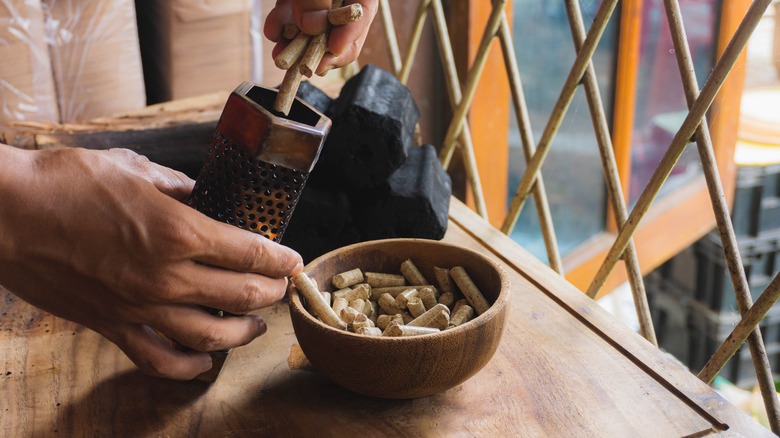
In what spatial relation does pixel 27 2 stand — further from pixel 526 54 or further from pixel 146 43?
pixel 526 54

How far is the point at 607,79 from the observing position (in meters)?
2.41

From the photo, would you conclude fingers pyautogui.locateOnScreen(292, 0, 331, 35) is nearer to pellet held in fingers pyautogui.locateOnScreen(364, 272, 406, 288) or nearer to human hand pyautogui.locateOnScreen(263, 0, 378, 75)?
human hand pyautogui.locateOnScreen(263, 0, 378, 75)

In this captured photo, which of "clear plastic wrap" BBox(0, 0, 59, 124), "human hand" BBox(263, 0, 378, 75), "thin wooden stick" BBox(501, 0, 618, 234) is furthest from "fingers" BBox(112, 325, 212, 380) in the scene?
"clear plastic wrap" BBox(0, 0, 59, 124)

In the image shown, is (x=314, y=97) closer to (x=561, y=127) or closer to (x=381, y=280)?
(x=381, y=280)

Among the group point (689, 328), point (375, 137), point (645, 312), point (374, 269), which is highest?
point (375, 137)

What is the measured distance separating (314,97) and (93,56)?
75cm

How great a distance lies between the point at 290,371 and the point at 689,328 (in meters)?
2.56

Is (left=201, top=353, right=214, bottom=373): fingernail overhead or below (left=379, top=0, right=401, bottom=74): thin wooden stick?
below

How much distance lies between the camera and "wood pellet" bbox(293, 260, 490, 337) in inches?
28.5

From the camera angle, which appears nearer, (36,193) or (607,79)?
(36,193)

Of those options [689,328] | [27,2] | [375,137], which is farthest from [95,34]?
[689,328]

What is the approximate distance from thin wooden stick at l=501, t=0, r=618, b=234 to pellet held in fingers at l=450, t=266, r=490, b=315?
369 mm

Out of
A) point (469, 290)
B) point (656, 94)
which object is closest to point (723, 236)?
point (469, 290)

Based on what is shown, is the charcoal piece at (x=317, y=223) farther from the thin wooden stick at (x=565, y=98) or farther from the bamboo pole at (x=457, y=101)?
the bamboo pole at (x=457, y=101)
